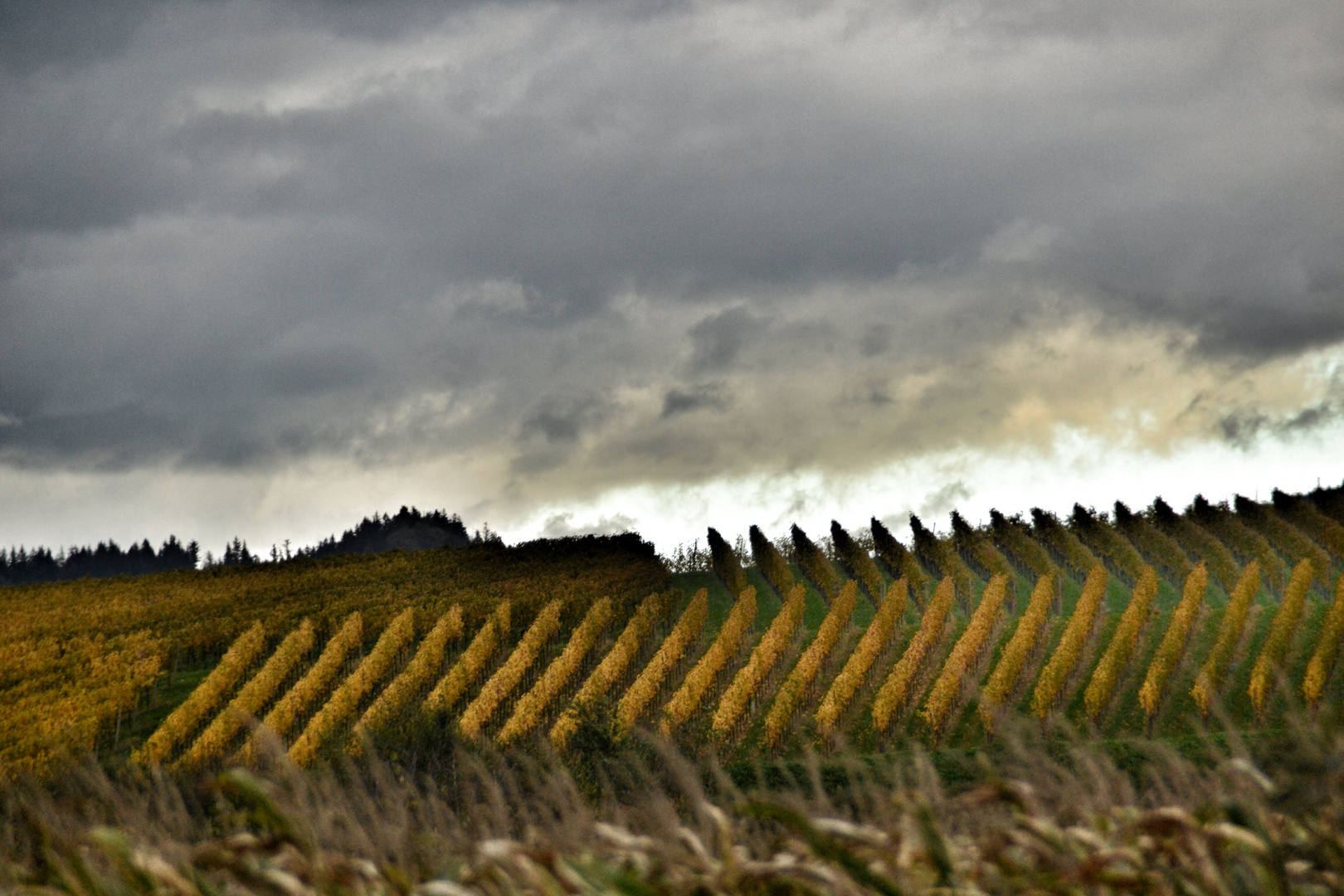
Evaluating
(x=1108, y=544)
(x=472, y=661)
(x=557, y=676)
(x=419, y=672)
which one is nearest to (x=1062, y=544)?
(x=1108, y=544)

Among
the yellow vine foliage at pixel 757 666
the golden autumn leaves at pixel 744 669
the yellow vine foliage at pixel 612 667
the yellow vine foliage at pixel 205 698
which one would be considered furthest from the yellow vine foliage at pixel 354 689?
the yellow vine foliage at pixel 757 666

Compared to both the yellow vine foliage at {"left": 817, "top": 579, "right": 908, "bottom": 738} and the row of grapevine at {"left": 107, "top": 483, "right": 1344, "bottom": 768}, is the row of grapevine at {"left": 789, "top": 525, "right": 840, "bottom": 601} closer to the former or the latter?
the row of grapevine at {"left": 107, "top": 483, "right": 1344, "bottom": 768}

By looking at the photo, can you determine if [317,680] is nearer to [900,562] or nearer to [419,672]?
[419,672]

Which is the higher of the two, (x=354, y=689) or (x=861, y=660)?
(x=354, y=689)

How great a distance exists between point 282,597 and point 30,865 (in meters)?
54.4

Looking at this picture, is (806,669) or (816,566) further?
(816,566)

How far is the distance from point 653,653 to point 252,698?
18.5m

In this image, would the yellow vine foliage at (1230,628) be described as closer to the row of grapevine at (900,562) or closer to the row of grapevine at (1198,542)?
the row of grapevine at (1198,542)

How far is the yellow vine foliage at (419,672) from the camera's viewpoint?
127 ft

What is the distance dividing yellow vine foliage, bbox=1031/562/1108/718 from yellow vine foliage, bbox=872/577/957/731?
521cm

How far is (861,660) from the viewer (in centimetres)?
4591

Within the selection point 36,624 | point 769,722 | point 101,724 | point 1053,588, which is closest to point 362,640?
point 101,724

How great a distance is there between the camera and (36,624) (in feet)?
164

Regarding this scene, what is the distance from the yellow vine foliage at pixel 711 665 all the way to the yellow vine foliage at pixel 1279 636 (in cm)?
2201
